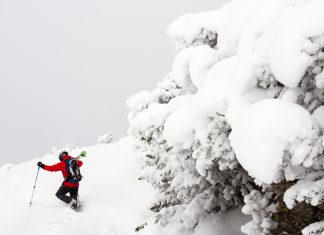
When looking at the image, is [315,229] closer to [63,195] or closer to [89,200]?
[63,195]

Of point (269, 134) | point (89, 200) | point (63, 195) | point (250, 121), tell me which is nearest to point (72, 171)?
point (63, 195)

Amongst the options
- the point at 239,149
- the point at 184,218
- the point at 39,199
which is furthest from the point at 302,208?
the point at 39,199

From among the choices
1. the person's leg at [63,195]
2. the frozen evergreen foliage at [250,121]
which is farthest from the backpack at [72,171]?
the frozen evergreen foliage at [250,121]

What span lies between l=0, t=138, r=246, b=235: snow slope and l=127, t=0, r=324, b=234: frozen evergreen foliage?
52.7 inches

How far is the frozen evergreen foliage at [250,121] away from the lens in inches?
182

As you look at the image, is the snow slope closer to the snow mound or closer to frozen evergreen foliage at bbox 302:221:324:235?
frozen evergreen foliage at bbox 302:221:324:235

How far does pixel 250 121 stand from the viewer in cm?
488

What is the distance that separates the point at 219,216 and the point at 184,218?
897 millimetres

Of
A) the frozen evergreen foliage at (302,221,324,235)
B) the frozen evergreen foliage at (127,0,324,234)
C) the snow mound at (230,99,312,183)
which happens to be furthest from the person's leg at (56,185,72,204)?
the frozen evergreen foliage at (302,221,324,235)

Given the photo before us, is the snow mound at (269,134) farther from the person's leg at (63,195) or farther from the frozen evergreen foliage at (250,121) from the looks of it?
the person's leg at (63,195)

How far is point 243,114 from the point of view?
201 inches

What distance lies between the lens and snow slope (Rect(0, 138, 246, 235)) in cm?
823

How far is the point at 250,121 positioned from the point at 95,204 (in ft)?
26.4

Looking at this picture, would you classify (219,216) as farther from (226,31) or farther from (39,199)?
(39,199)
